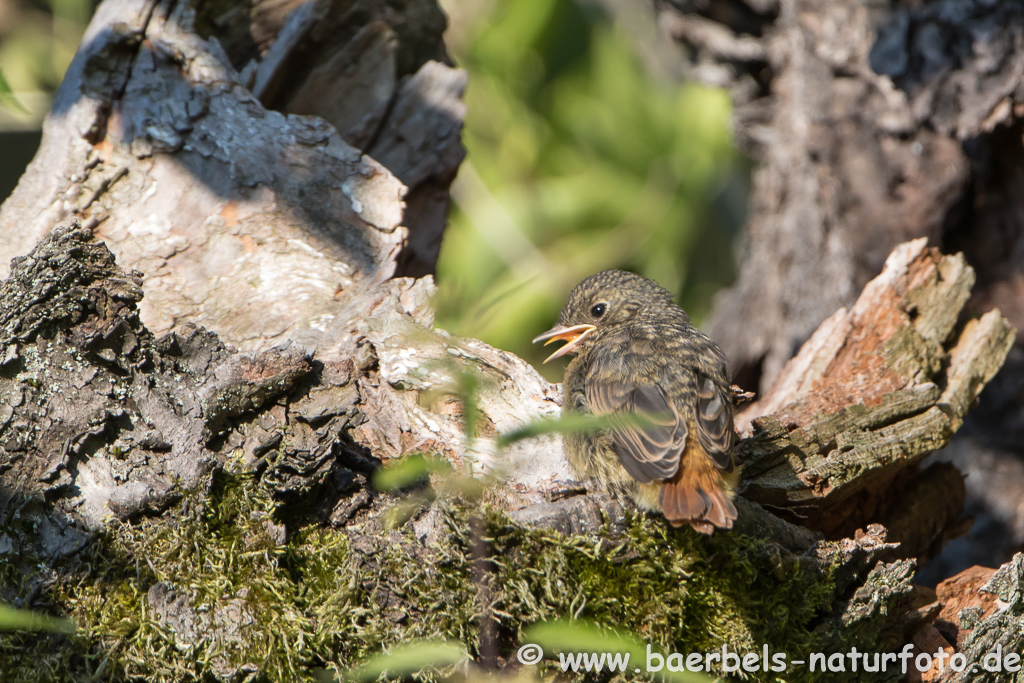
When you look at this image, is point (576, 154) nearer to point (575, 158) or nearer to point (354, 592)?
point (575, 158)

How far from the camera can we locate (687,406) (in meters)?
2.62

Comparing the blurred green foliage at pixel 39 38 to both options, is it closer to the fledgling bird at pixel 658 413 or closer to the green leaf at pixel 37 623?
the fledgling bird at pixel 658 413

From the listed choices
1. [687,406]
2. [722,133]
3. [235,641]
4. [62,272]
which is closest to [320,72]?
[62,272]

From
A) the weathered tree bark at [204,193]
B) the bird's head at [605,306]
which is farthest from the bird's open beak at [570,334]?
the weathered tree bark at [204,193]

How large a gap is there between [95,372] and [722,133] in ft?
16.1

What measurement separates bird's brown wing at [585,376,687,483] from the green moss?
0.15 metres

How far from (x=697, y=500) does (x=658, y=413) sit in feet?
1.22

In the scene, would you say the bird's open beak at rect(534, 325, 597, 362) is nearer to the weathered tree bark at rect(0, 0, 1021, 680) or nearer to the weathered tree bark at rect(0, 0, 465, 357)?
the weathered tree bark at rect(0, 0, 1021, 680)

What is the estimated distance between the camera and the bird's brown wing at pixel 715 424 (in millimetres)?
2408

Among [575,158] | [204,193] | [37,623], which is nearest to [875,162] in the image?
[575,158]

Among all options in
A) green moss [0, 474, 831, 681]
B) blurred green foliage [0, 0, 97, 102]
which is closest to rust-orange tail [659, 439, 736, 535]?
green moss [0, 474, 831, 681]

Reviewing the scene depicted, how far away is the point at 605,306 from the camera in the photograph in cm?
348

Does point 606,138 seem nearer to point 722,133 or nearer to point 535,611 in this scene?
point 722,133

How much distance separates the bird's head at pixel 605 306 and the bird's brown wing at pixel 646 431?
2.44 feet
